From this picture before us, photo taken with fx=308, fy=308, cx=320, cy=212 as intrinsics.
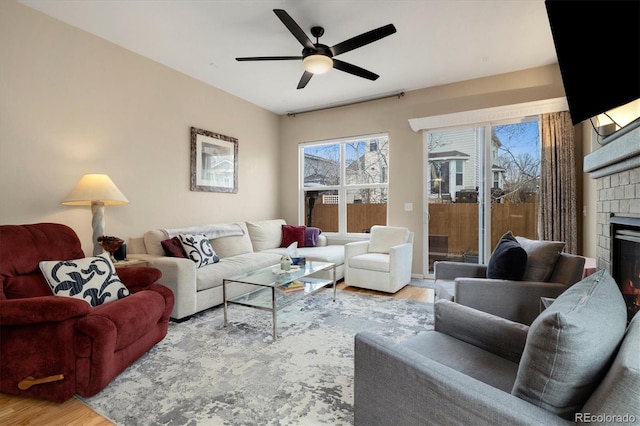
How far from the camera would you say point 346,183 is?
531cm

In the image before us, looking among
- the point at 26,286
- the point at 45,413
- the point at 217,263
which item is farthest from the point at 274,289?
the point at 26,286

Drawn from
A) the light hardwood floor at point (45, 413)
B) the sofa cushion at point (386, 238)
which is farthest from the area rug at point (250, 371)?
the sofa cushion at point (386, 238)

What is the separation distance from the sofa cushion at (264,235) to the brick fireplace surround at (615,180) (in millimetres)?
3758

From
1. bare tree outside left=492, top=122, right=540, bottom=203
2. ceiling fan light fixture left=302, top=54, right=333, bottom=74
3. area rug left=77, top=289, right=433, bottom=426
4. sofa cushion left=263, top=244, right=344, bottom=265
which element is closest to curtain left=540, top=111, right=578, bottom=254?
bare tree outside left=492, top=122, right=540, bottom=203

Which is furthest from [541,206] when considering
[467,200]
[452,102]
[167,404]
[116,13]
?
[116,13]

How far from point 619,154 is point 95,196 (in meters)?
3.75

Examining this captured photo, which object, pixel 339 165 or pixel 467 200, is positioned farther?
pixel 339 165

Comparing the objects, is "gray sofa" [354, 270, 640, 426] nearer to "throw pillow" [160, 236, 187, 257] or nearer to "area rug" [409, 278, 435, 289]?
"throw pillow" [160, 236, 187, 257]

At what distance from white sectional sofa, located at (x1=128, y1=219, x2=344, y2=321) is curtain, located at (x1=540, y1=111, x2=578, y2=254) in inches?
104

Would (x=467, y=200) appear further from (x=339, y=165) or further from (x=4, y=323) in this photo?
(x=4, y=323)

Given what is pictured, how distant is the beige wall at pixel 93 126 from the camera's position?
2584 millimetres

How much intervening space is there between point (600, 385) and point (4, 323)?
255cm

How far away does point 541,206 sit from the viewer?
149 inches

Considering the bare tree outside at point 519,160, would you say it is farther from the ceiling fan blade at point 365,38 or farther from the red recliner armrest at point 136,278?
the red recliner armrest at point 136,278
